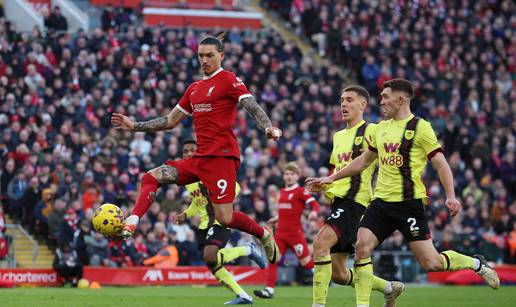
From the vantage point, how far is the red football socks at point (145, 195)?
1208 centimetres

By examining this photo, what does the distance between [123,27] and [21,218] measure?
9.06 meters

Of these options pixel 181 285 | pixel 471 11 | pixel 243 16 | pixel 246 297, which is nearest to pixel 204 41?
pixel 246 297

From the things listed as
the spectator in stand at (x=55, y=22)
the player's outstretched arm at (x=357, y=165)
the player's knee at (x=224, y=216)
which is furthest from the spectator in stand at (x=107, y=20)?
the player's outstretched arm at (x=357, y=165)

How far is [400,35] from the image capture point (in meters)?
36.6

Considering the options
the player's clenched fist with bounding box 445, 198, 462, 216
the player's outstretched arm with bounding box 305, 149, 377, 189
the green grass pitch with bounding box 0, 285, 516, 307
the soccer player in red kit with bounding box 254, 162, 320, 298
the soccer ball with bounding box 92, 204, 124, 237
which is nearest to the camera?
the player's clenched fist with bounding box 445, 198, 462, 216

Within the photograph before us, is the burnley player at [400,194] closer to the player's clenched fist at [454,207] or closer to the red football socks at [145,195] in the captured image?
the player's clenched fist at [454,207]

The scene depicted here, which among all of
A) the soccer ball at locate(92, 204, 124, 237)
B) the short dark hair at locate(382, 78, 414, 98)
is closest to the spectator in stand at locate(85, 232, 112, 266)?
the soccer ball at locate(92, 204, 124, 237)

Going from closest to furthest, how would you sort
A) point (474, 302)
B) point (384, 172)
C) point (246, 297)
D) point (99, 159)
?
point (384, 172)
point (246, 297)
point (474, 302)
point (99, 159)

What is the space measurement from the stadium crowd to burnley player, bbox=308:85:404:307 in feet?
35.4

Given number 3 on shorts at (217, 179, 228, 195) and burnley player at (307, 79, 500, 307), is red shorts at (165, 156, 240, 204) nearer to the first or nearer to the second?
number 3 on shorts at (217, 179, 228, 195)

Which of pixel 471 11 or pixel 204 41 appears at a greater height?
pixel 471 11

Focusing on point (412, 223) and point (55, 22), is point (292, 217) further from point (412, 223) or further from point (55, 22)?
point (55, 22)

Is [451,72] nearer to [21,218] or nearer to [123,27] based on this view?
[123,27]

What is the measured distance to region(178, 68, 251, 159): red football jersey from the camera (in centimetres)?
1250
